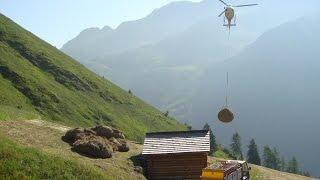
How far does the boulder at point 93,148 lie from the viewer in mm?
41688

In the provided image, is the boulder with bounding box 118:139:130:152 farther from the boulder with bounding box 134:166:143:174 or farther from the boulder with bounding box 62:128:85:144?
the boulder with bounding box 134:166:143:174

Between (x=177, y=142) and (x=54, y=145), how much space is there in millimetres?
11080

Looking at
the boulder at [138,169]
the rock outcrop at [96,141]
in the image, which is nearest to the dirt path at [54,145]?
the boulder at [138,169]

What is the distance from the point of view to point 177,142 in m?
45.7

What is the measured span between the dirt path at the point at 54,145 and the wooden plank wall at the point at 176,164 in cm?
220

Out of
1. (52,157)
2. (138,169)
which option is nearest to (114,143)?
(138,169)

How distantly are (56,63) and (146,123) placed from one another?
76.1 ft

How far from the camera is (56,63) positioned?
108188mm

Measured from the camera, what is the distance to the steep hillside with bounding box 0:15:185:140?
80.1m

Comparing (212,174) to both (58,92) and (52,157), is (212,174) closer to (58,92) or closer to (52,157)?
(52,157)

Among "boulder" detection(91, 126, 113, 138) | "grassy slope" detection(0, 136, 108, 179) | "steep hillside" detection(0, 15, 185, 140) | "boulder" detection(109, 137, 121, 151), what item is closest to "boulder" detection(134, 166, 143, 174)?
"boulder" detection(109, 137, 121, 151)

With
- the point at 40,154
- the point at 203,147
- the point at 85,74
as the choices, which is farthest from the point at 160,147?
the point at 85,74

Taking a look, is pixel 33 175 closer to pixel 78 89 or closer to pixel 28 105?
pixel 28 105

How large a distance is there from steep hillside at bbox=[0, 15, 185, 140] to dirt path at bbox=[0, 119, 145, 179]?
2320 centimetres
